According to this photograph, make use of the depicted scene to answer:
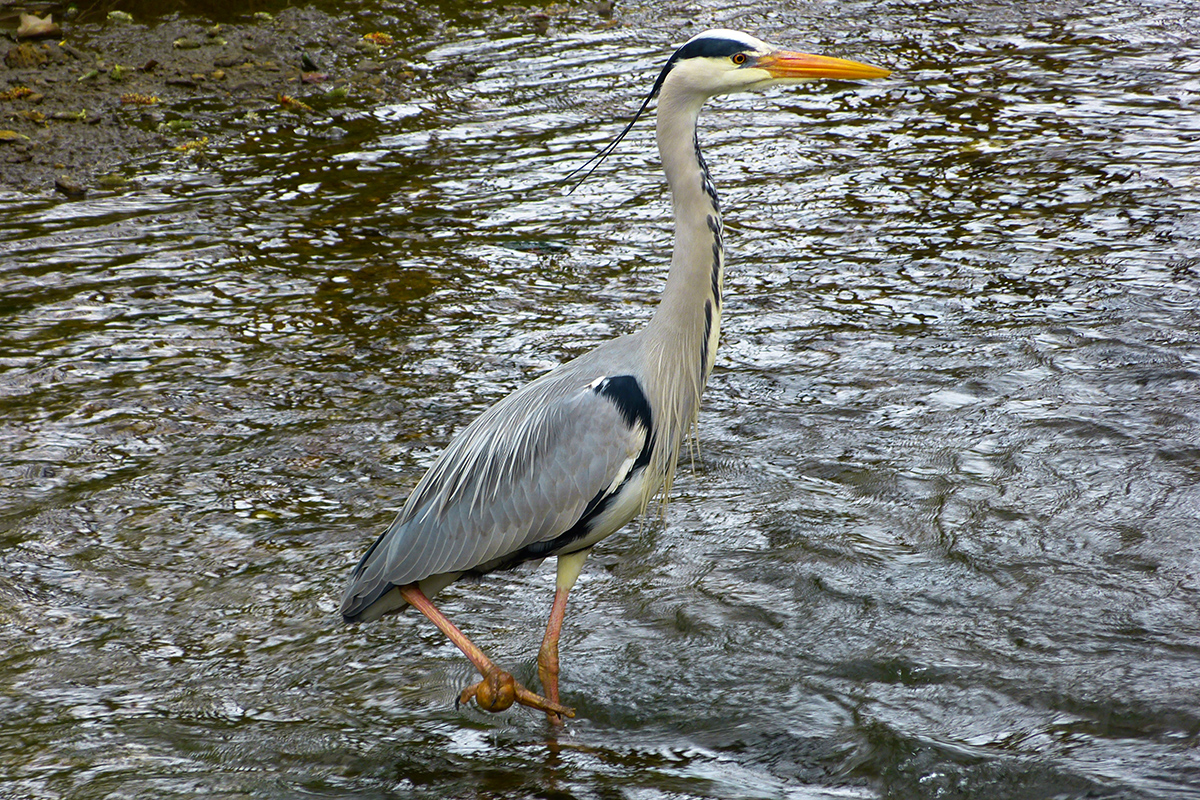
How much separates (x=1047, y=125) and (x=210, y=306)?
6271 millimetres

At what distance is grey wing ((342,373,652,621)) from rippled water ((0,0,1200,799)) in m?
0.49

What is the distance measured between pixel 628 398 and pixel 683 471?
1611 millimetres

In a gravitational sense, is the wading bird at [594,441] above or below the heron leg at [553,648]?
above

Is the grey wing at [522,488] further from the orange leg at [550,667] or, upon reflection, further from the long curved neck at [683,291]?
the orange leg at [550,667]

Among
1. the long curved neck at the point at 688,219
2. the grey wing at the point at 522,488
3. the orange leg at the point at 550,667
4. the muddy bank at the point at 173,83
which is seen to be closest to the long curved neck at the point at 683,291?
the long curved neck at the point at 688,219

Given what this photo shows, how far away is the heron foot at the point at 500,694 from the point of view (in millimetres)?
3988

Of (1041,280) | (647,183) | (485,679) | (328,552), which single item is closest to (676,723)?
(485,679)

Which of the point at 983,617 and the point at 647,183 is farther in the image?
the point at 647,183

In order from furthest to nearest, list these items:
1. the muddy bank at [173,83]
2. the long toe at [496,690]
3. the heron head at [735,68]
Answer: the muddy bank at [173,83] → the heron head at [735,68] → the long toe at [496,690]

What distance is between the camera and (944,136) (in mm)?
9305

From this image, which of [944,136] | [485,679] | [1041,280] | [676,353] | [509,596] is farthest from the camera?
[944,136]

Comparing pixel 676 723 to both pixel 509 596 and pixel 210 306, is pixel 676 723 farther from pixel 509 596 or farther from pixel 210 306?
pixel 210 306


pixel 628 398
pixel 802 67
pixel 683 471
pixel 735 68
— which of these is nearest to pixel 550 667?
pixel 628 398

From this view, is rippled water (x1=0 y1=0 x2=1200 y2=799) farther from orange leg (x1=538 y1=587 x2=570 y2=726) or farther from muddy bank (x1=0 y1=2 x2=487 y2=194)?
muddy bank (x1=0 y1=2 x2=487 y2=194)
